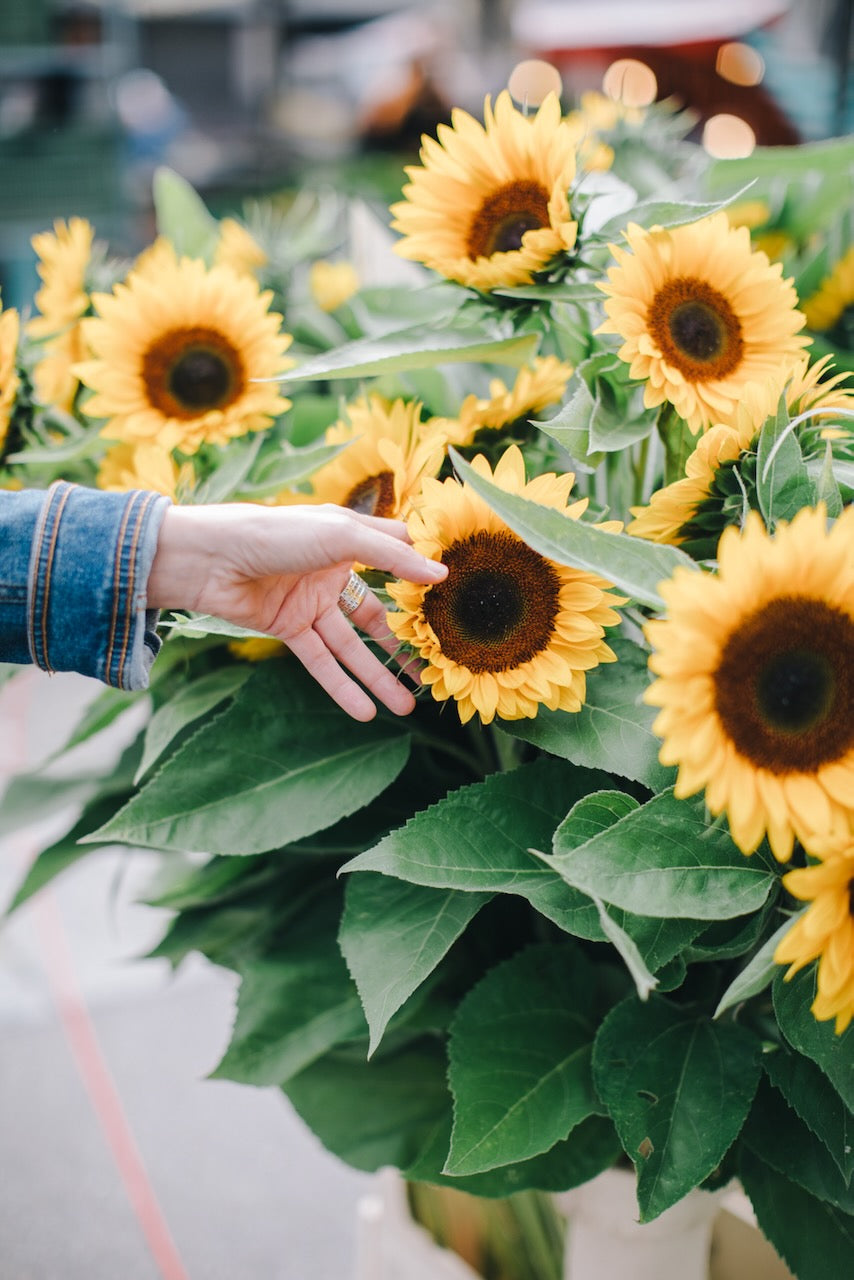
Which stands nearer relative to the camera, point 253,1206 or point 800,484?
point 800,484

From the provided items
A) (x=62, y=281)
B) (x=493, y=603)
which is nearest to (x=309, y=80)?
(x=62, y=281)

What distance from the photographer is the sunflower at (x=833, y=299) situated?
1.56 ft

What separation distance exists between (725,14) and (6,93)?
5.50 feet

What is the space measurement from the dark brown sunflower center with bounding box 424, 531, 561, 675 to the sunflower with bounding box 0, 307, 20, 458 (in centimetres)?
19

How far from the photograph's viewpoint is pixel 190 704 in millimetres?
363

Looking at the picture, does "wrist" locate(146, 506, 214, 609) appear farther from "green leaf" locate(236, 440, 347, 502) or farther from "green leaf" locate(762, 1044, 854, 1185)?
"green leaf" locate(762, 1044, 854, 1185)

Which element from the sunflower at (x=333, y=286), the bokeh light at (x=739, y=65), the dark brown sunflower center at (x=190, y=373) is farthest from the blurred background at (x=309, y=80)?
the dark brown sunflower center at (x=190, y=373)

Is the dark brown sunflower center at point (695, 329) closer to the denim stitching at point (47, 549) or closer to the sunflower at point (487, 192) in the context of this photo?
the sunflower at point (487, 192)

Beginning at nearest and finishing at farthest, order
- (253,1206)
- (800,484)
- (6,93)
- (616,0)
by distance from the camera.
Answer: (800,484) < (253,1206) < (6,93) < (616,0)

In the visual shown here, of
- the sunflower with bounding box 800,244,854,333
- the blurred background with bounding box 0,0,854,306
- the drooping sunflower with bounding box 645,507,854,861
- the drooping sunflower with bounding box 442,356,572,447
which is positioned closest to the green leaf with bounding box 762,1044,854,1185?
the drooping sunflower with bounding box 645,507,854,861

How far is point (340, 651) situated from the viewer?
339 mm

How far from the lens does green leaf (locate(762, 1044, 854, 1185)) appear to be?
29cm

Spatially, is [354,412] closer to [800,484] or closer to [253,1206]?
[800,484]

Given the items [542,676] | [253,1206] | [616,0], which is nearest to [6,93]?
[616,0]
